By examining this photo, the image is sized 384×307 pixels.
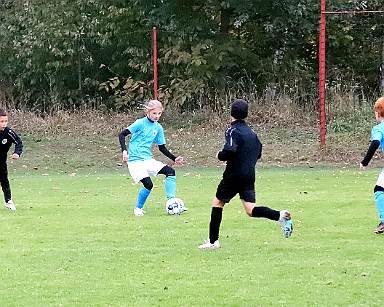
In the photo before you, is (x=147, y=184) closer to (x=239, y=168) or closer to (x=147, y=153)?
(x=147, y=153)

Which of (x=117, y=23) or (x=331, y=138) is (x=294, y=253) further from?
(x=117, y=23)

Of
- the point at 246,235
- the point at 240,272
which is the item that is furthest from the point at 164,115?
the point at 240,272

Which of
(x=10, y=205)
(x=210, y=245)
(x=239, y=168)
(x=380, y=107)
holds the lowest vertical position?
(x=10, y=205)

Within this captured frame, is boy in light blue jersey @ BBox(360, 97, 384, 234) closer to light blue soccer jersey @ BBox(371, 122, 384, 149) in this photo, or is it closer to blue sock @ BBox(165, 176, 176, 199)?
light blue soccer jersey @ BBox(371, 122, 384, 149)

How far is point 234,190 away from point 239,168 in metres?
0.26

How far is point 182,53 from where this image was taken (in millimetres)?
26578

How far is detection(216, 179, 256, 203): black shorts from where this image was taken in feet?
31.4

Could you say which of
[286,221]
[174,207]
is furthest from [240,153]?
[174,207]

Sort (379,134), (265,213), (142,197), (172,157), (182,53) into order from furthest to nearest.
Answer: (182,53) < (172,157) < (142,197) < (379,134) < (265,213)

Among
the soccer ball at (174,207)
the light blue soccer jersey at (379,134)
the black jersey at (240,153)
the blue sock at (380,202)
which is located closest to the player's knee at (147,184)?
the soccer ball at (174,207)

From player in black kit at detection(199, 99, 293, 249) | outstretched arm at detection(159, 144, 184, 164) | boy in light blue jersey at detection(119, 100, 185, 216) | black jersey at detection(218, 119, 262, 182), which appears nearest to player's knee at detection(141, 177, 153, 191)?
boy in light blue jersey at detection(119, 100, 185, 216)

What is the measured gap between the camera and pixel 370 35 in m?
26.7

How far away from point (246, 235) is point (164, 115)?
50.6ft

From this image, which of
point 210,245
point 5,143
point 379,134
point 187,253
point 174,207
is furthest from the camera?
point 5,143
